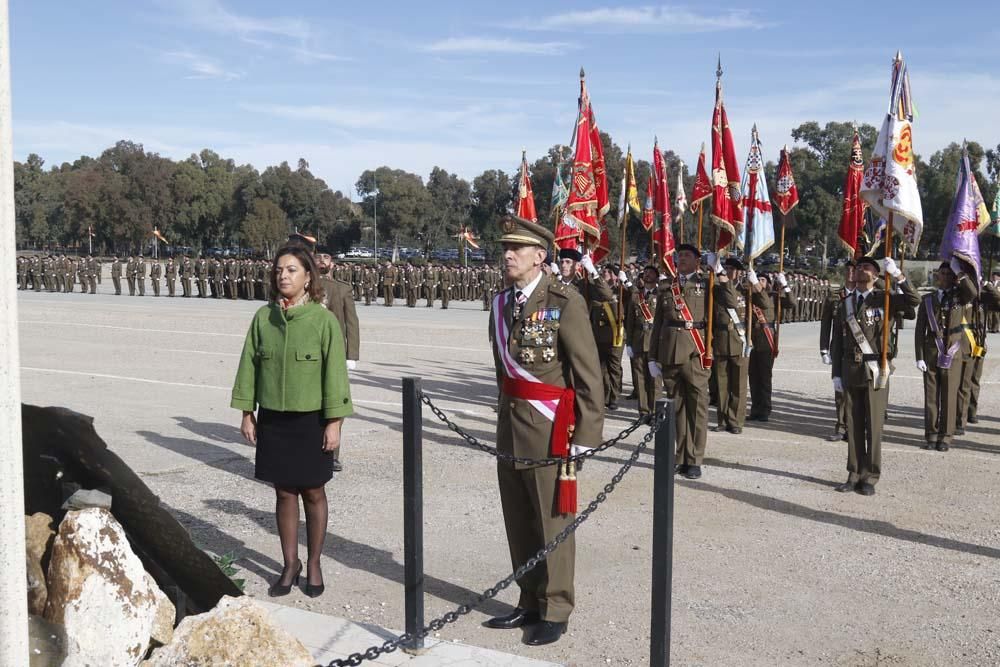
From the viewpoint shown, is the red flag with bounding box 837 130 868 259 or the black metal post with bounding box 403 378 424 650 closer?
the black metal post with bounding box 403 378 424 650

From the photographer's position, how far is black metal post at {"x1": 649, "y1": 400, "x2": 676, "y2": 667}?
4164 millimetres

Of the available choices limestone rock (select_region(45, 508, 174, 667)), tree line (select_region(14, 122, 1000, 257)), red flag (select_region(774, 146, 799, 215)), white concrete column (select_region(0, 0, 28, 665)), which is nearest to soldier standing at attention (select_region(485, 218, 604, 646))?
limestone rock (select_region(45, 508, 174, 667))

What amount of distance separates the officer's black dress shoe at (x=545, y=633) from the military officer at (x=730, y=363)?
6601mm

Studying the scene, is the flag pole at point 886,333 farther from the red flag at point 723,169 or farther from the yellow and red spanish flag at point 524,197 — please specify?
the yellow and red spanish flag at point 524,197

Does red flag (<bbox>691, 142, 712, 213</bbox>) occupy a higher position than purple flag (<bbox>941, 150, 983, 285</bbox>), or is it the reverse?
red flag (<bbox>691, 142, 712, 213</bbox>)

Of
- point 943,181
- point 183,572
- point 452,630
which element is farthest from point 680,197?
point 943,181

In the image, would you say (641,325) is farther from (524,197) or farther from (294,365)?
(294,365)

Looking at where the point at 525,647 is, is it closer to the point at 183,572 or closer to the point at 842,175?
the point at 183,572

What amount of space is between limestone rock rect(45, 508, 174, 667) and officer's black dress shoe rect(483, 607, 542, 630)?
6.12ft

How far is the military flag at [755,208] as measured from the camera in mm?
11578

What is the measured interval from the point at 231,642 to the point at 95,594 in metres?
0.54

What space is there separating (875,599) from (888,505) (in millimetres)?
2392

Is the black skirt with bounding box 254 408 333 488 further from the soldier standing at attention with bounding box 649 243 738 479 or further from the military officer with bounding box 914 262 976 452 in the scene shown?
the military officer with bounding box 914 262 976 452

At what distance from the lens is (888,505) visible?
7.71m
